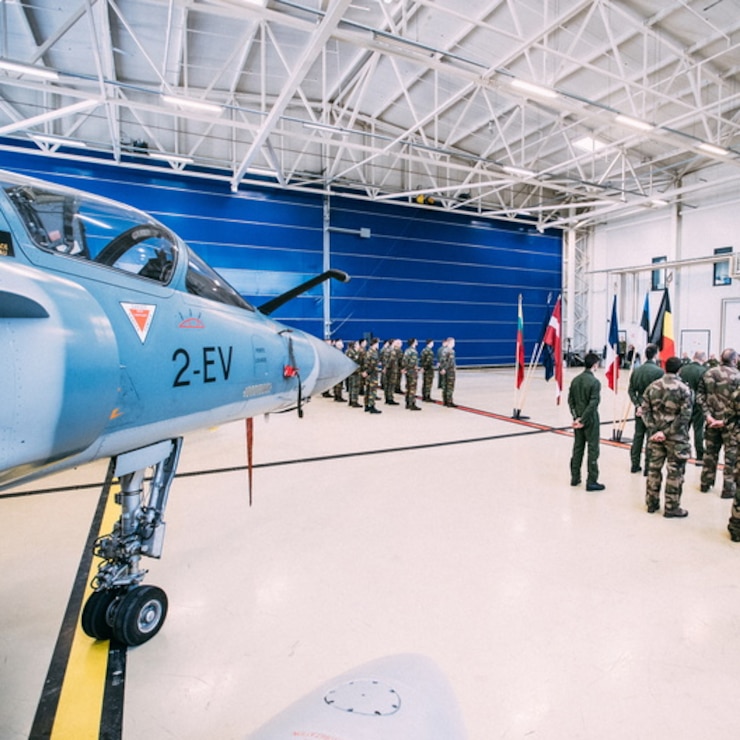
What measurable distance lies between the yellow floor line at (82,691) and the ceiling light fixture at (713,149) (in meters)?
15.8

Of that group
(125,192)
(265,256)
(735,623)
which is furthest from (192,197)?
(735,623)

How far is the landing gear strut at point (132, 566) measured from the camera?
2824 millimetres

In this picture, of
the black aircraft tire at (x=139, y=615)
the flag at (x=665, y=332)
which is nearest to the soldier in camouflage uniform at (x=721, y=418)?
the flag at (x=665, y=332)

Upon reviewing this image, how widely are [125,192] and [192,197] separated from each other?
7.31ft

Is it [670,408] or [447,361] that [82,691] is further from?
[447,361]

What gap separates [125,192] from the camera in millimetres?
16156

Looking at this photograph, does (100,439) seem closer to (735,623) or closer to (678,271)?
(735,623)

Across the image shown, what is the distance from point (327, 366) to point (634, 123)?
1103 cm

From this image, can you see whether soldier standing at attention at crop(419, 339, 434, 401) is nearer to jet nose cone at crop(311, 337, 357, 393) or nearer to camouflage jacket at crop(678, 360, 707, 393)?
camouflage jacket at crop(678, 360, 707, 393)

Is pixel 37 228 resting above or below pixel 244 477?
above

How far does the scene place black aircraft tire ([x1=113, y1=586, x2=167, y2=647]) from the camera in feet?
9.14

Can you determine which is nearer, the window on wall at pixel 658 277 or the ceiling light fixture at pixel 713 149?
the ceiling light fixture at pixel 713 149

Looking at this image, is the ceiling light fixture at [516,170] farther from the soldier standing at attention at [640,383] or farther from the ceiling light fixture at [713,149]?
the soldier standing at attention at [640,383]

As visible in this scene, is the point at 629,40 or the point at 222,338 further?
the point at 629,40
